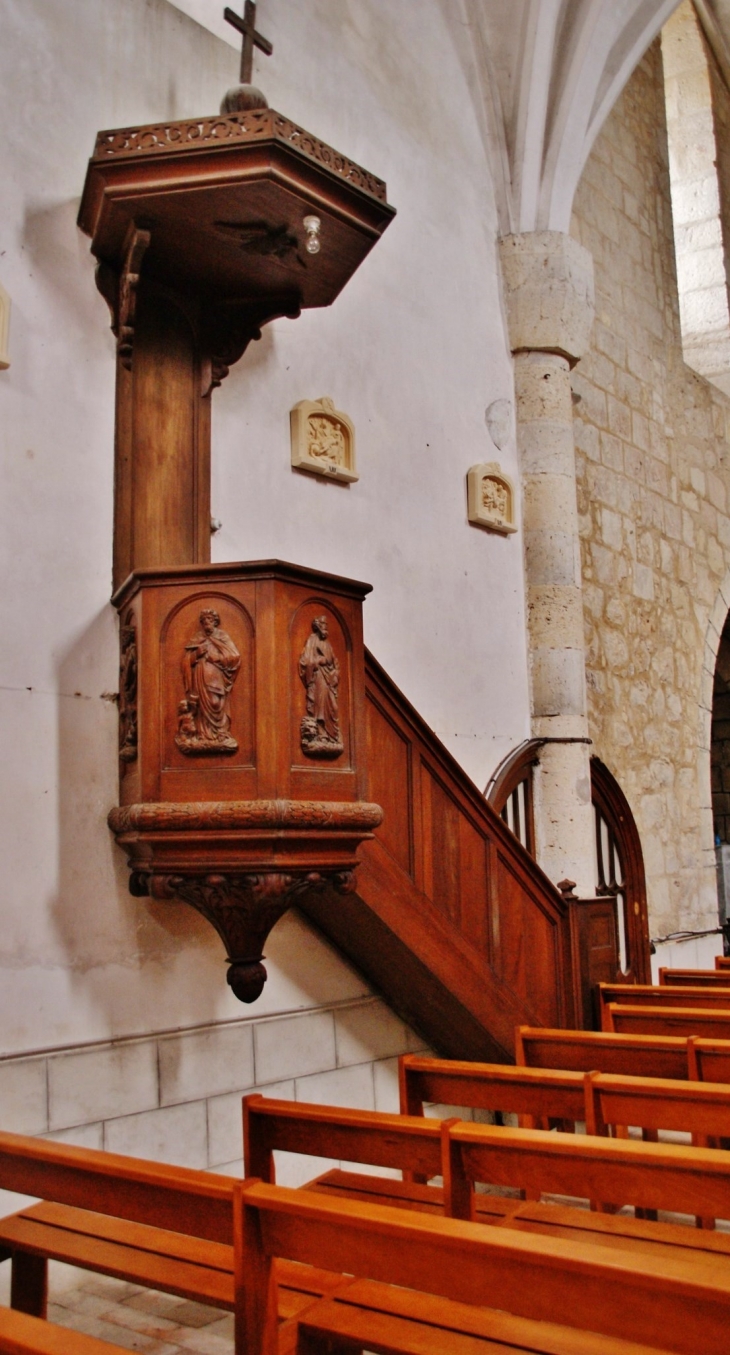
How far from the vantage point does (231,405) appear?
4.62 m

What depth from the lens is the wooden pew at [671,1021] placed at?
13.2ft

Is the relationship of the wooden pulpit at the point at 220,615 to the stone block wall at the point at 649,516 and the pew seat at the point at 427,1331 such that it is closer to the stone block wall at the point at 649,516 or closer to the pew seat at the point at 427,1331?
the pew seat at the point at 427,1331

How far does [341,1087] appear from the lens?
4641 millimetres

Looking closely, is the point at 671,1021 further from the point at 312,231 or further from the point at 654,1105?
the point at 312,231

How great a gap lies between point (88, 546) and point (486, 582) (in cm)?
254

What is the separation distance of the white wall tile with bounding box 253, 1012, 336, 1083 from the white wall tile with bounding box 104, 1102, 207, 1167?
34 cm

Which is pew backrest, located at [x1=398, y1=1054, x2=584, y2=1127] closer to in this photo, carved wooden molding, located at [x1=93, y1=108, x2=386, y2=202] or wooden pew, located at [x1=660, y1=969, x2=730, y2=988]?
wooden pew, located at [x1=660, y1=969, x2=730, y2=988]

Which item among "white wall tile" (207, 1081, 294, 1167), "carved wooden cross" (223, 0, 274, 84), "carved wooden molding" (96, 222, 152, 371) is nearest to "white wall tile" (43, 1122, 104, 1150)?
"white wall tile" (207, 1081, 294, 1167)

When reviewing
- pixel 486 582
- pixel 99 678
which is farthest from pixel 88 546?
pixel 486 582

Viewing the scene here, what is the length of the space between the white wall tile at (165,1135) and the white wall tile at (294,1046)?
0.34 m

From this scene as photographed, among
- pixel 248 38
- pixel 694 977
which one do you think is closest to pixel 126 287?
pixel 248 38

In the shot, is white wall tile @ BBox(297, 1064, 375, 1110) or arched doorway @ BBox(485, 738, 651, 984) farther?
arched doorway @ BBox(485, 738, 651, 984)

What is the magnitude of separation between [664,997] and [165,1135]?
213cm

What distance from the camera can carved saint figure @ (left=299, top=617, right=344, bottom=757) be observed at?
3.51 meters
